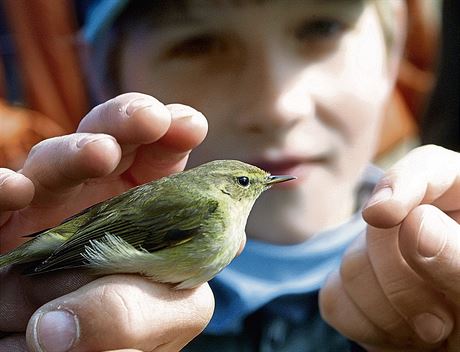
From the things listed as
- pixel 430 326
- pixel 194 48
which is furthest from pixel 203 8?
pixel 430 326

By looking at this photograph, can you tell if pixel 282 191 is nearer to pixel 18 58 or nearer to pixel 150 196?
pixel 150 196

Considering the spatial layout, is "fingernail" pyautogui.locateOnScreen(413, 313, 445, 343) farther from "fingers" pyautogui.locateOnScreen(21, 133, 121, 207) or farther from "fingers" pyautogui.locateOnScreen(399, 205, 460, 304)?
"fingers" pyautogui.locateOnScreen(21, 133, 121, 207)

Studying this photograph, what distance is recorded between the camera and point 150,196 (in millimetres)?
844

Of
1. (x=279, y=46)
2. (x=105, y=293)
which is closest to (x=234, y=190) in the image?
(x=105, y=293)

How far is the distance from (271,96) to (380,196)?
1.76 feet

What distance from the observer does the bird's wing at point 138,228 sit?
81 cm

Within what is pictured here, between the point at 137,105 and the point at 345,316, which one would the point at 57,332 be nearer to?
the point at 137,105

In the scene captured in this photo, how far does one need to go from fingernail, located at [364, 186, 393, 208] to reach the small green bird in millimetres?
171

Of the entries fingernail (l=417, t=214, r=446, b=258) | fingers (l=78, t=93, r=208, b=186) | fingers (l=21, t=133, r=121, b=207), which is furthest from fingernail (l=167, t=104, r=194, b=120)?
fingernail (l=417, t=214, r=446, b=258)

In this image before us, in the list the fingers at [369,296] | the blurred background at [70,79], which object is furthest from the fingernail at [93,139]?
the blurred background at [70,79]

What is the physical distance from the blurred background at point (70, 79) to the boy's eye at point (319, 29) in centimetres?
56

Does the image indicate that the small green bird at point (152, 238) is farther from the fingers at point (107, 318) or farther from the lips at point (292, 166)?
the lips at point (292, 166)

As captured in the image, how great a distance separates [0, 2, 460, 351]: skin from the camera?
2.86 ft

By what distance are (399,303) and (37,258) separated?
0.49 meters
